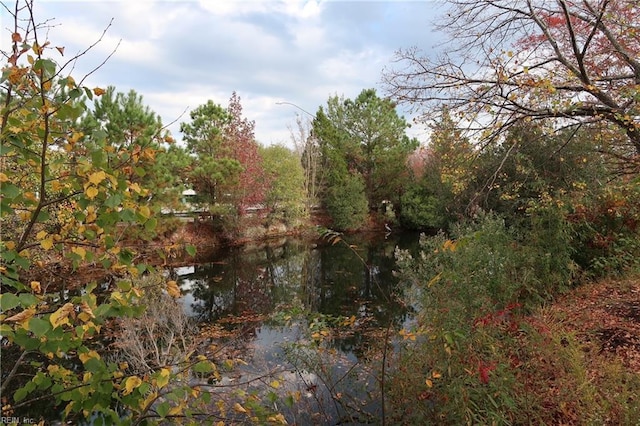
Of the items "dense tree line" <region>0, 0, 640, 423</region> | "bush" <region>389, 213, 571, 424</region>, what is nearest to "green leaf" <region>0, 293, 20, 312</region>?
"dense tree line" <region>0, 0, 640, 423</region>

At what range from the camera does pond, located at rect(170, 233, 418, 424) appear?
4410 mm

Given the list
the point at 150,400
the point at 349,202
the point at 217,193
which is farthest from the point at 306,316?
the point at 349,202

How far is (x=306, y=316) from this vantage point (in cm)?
456

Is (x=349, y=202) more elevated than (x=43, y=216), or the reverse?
(x=43, y=216)

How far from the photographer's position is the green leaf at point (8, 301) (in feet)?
3.56

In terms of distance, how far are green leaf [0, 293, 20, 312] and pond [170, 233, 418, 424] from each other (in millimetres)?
1503

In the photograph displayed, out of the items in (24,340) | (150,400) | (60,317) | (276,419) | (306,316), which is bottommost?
(306,316)

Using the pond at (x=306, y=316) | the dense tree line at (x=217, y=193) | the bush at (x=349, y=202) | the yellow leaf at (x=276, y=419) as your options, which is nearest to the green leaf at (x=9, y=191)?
the dense tree line at (x=217, y=193)

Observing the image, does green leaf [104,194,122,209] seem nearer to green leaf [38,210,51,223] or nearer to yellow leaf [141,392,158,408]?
green leaf [38,210,51,223]

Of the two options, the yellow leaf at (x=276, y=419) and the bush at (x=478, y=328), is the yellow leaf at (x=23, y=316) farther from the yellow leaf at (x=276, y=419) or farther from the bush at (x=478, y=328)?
the bush at (x=478, y=328)

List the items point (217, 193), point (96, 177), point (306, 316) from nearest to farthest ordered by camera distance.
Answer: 1. point (96, 177)
2. point (306, 316)
3. point (217, 193)

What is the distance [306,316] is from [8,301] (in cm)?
367

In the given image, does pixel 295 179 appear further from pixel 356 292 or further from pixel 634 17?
pixel 634 17

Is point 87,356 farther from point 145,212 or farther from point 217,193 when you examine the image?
point 217,193
